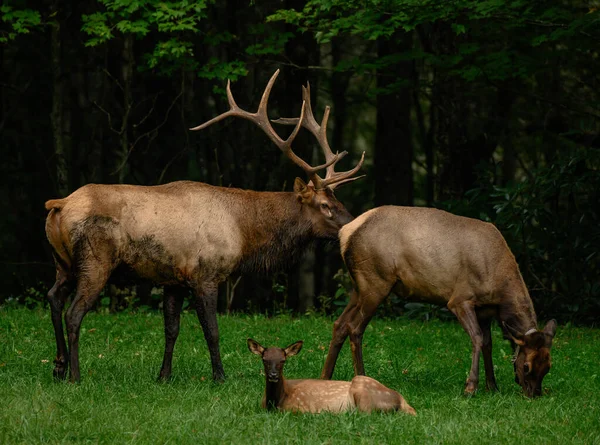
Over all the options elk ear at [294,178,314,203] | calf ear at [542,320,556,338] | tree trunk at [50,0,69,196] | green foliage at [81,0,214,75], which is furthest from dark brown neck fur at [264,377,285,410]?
tree trunk at [50,0,69,196]

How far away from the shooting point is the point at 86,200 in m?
9.82

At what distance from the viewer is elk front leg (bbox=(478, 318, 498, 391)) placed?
9.98 metres

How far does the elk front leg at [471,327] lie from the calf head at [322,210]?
1773 mm

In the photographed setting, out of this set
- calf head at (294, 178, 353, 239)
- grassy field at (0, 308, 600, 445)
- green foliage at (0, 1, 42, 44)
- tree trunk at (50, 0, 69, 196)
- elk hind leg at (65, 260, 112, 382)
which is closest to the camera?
grassy field at (0, 308, 600, 445)

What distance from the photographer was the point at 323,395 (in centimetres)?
821

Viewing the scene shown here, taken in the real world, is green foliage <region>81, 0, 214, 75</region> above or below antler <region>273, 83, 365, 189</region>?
above

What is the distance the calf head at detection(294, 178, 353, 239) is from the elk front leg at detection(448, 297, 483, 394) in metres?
1.77

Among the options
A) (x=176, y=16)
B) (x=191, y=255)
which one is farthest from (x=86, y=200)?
(x=176, y=16)

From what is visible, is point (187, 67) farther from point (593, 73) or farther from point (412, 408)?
point (412, 408)

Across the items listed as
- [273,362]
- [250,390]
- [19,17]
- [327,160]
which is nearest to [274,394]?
[273,362]

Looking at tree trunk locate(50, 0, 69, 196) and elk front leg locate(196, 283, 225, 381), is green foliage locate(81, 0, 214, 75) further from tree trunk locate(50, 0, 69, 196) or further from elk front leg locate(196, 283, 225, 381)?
elk front leg locate(196, 283, 225, 381)

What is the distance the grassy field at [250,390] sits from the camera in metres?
7.34

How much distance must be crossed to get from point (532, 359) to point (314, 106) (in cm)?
1176

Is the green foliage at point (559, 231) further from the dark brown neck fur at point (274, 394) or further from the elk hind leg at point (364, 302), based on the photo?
the dark brown neck fur at point (274, 394)
